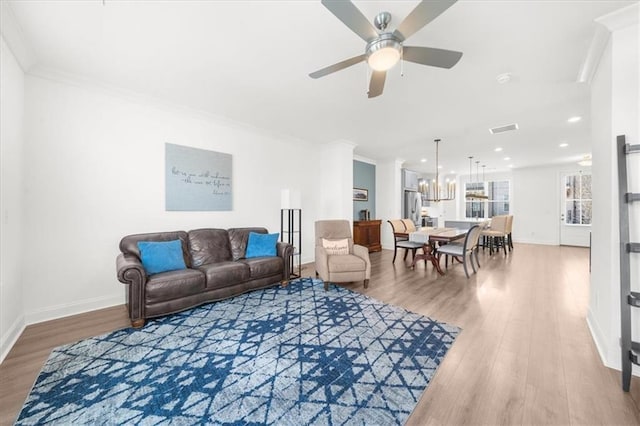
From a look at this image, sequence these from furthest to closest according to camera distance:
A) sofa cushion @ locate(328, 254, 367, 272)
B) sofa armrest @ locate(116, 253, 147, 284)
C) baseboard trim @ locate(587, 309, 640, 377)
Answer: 1. sofa cushion @ locate(328, 254, 367, 272)
2. sofa armrest @ locate(116, 253, 147, 284)
3. baseboard trim @ locate(587, 309, 640, 377)

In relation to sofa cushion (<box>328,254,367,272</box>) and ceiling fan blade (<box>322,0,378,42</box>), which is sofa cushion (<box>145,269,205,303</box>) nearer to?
sofa cushion (<box>328,254,367,272</box>)

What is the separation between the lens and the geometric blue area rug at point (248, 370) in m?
1.45

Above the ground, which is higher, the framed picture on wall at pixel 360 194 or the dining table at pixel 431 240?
the framed picture on wall at pixel 360 194

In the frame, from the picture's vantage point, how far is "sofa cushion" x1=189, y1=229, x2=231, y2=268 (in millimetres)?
3402

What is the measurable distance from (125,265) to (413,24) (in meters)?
3.22

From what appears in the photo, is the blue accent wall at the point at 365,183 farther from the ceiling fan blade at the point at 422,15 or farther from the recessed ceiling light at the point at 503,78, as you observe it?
the ceiling fan blade at the point at 422,15

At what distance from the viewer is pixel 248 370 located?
183 centimetres

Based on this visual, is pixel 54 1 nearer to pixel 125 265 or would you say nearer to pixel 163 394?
pixel 125 265

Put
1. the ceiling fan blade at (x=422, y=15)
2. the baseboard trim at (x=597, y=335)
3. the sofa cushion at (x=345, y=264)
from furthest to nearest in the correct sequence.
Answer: the sofa cushion at (x=345, y=264)
the baseboard trim at (x=597, y=335)
the ceiling fan blade at (x=422, y=15)

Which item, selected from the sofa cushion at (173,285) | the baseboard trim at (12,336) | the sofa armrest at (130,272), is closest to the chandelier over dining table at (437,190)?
the sofa cushion at (173,285)

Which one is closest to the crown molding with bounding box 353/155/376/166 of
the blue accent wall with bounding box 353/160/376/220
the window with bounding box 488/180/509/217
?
the blue accent wall with bounding box 353/160/376/220

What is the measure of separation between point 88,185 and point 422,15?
3.75m

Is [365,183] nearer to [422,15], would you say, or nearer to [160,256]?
[160,256]

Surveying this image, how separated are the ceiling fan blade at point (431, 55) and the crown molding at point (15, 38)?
2984mm
